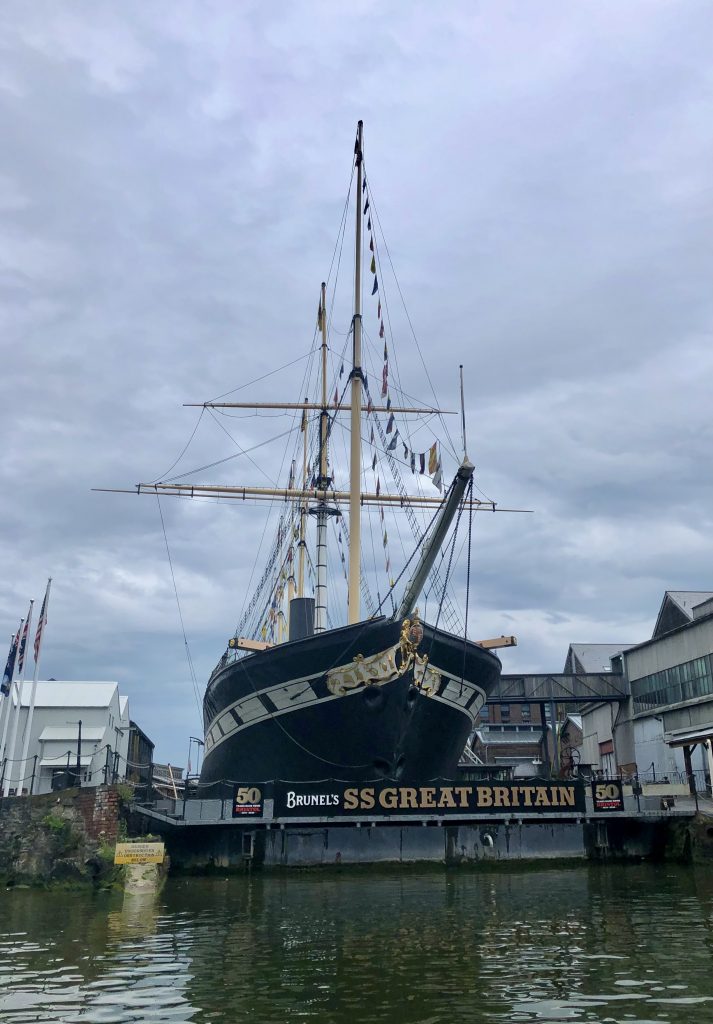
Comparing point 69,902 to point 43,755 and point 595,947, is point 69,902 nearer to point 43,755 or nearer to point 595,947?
point 595,947

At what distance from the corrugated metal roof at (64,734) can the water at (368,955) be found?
1890 centimetres

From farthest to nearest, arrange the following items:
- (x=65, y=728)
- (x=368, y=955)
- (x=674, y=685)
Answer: (x=674, y=685)
(x=65, y=728)
(x=368, y=955)

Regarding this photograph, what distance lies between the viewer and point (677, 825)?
25.5 meters

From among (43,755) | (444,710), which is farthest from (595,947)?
(43,755)

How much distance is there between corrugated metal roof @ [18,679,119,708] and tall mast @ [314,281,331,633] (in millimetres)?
11472

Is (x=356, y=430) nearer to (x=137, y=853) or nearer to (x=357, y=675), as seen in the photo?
(x=357, y=675)

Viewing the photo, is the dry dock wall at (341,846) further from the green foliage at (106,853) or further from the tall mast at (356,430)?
the tall mast at (356,430)

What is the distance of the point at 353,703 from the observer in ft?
79.2

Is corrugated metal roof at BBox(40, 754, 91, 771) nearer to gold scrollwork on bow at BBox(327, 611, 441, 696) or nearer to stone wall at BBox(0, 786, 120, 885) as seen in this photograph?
stone wall at BBox(0, 786, 120, 885)

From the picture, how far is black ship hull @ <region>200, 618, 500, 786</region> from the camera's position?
79.4 ft

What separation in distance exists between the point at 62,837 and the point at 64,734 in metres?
16.6

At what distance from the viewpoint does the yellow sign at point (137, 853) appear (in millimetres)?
19625

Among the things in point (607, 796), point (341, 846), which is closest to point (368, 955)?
point (341, 846)

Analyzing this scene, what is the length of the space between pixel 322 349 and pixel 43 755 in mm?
22610
